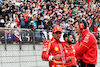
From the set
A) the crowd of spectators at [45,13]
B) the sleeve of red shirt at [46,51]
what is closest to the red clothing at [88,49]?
the sleeve of red shirt at [46,51]

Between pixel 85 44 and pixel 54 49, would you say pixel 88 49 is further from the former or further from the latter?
pixel 54 49

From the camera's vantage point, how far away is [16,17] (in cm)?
1103

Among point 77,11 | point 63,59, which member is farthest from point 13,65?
point 77,11

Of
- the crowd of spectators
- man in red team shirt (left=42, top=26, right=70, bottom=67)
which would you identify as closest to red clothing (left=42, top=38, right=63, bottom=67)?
man in red team shirt (left=42, top=26, right=70, bottom=67)

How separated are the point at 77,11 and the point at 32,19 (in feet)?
21.5

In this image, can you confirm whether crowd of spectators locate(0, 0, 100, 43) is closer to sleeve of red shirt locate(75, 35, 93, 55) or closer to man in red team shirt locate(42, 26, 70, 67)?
sleeve of red shirt locate(75, 35, 93, 55)

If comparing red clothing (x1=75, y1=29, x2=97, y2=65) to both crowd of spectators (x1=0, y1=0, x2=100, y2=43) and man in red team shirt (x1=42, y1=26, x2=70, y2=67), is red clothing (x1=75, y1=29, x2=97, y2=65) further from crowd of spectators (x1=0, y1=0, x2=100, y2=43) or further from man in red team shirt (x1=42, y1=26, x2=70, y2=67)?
crowd of spectators (x1=0, y1=0, x2=100, y2=43)

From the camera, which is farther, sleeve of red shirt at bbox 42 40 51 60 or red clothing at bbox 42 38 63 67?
red clothing at bbox 42 38 63 67

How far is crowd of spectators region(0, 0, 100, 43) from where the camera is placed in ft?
34.4

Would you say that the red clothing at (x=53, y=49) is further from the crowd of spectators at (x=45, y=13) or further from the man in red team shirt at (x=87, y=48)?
the crowd of spectators at (x=45, y=13)

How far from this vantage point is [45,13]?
1345 cm

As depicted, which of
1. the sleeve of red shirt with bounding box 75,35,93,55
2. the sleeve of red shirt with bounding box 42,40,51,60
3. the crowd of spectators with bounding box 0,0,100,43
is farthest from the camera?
the crowd of spectators with bounding box 0,0,100,43

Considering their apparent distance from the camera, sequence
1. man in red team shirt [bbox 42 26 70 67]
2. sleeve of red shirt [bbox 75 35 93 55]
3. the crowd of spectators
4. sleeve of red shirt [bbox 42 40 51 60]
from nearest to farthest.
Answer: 1. sleeve of red shirt [bbox 42 40 51 60]
2. man in red team shirt [bbox 42 26 70 67]
3. sleeve of red shirt [bbox 75 35 93 55]
4. the crowd of spectators

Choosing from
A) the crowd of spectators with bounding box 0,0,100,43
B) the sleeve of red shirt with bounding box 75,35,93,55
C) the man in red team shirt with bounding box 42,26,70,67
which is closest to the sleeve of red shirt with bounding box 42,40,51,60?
the man in red team shirt with bounding box 42,26,70,67
